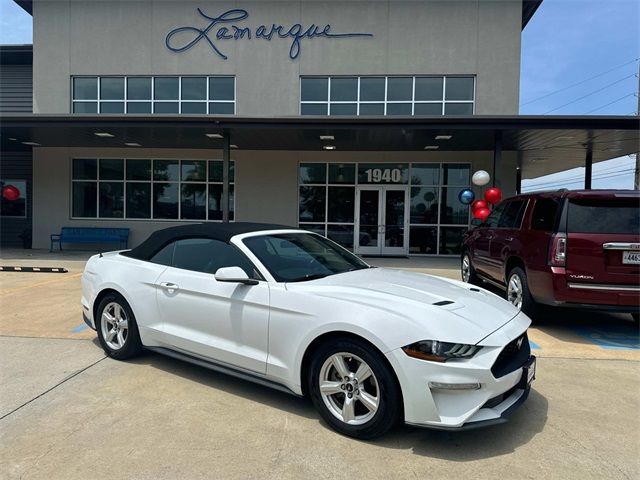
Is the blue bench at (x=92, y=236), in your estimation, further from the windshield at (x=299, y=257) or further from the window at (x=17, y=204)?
the windshield at (x=299, y=257)

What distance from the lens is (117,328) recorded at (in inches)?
184

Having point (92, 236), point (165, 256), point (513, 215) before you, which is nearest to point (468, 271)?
point (513, 215)

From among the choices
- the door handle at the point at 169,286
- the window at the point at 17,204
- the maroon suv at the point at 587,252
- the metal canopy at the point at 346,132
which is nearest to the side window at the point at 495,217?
the maroon suv at the point at 587,252

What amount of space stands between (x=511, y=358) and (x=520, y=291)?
351 centimetres

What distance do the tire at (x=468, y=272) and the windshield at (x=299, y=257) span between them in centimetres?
528

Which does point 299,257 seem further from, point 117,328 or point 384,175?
point 384,175

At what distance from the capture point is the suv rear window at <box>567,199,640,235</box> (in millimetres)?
5418

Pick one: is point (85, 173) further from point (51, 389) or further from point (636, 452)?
point (636, 452)

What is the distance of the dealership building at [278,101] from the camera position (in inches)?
609

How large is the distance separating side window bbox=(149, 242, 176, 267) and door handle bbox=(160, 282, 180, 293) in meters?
0.25

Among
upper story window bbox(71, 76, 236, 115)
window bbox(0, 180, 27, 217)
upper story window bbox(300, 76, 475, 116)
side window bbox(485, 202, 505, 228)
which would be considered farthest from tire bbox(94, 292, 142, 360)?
window bbox(0, 180, 27, 217)

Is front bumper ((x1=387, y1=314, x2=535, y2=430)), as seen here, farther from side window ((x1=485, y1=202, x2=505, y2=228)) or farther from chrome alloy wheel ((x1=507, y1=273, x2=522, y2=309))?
side window ((x1=485, y1=202, x2=505, y2=228))

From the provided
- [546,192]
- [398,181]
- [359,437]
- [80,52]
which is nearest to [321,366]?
[359,437]

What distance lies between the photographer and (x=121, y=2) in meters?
16.5
